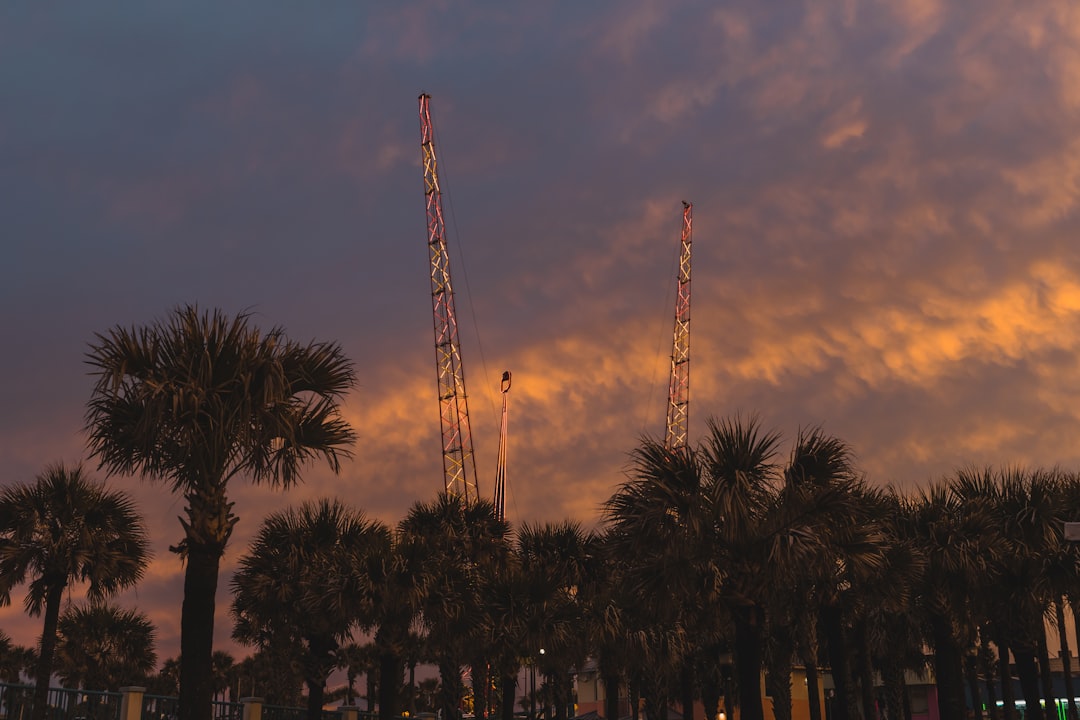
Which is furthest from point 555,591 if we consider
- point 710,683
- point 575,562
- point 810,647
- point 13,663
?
point 13,663

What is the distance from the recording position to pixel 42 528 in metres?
30.8

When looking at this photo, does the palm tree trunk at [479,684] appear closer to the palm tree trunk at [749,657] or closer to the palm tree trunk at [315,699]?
the palm tree trunk at [315,699]

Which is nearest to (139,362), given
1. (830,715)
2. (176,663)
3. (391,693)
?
(391,693)

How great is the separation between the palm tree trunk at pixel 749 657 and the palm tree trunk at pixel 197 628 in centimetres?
1219

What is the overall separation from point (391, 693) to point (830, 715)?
5170 cm

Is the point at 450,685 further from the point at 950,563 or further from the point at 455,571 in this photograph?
the point at 950,563

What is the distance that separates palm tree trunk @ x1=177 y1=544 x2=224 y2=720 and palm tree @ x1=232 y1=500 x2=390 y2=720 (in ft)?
57.1

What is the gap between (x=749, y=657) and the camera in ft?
79.8

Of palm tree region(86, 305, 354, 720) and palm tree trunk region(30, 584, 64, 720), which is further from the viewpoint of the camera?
palm tree trunk region(30, 584, 64, 720)

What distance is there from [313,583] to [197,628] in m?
18.6

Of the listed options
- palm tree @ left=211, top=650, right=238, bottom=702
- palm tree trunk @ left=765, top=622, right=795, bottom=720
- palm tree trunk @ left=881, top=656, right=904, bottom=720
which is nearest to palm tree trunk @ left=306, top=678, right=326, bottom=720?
palm tree trunk @ left=765, top=622, right=795, bottom=720

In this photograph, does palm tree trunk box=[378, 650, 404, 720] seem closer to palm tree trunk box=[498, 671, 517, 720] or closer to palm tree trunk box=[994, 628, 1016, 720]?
palm tree trunk box=[498, 671, 517, 720]

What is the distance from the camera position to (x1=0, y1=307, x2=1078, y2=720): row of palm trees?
18125mm

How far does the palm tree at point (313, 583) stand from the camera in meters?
34.6
